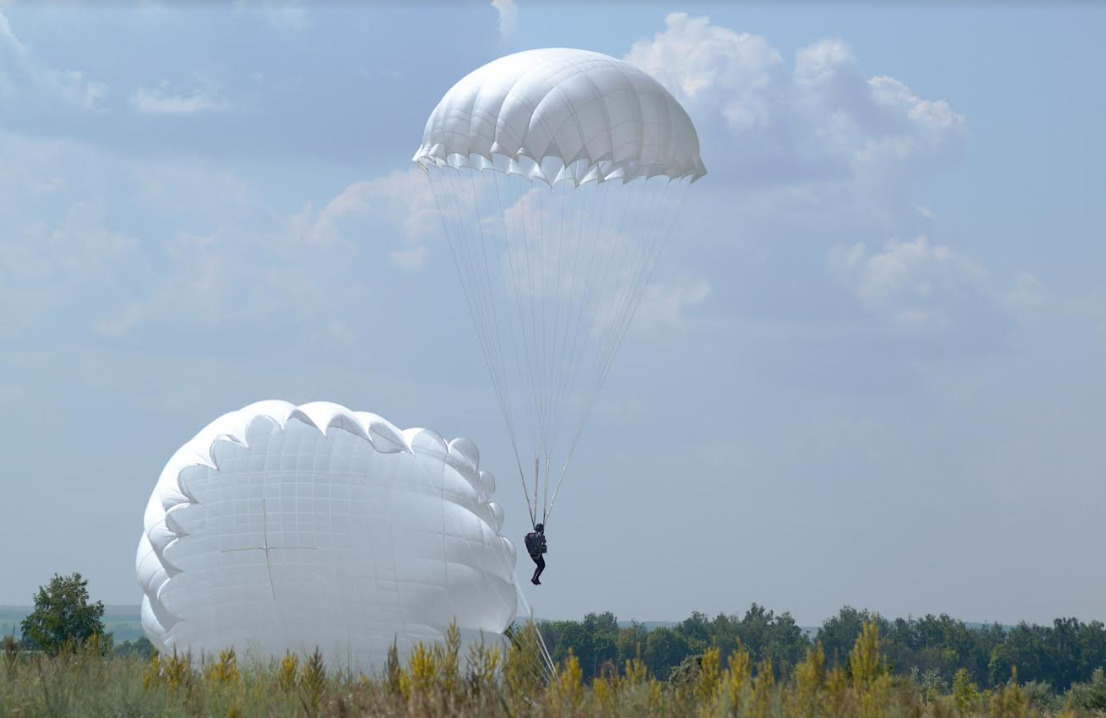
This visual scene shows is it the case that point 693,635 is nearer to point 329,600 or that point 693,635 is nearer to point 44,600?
point 44,600

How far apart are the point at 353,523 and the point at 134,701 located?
10269 millimetres

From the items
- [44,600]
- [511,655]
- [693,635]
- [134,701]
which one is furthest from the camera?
[693,635]

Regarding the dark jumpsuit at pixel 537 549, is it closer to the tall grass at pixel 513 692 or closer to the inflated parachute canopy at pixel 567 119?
the inflated parachute canopy at pixel 567 119

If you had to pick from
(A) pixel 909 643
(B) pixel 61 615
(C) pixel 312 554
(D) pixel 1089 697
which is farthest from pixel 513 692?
(A) pixel 909 643

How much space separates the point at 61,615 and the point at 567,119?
2736 centimetres

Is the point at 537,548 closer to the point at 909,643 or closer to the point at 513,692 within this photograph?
the point at 513,692

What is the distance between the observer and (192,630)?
73.9 ft

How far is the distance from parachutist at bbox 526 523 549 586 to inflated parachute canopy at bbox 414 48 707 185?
640cm

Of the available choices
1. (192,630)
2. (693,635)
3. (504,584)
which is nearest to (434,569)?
(504,584)

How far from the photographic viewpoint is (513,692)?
10461 mm

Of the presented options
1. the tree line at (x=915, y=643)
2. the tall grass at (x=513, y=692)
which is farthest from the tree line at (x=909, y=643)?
the tall grass at (x=513, y=692)

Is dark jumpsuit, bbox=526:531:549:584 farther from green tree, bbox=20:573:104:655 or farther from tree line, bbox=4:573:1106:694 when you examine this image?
tree line, bbox=4:573:1106:694

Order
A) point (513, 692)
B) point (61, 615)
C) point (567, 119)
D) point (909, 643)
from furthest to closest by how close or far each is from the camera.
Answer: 1. point (909, 643)
2. point (61, 615)
3. point (567, 119)
4. point (513, 692)

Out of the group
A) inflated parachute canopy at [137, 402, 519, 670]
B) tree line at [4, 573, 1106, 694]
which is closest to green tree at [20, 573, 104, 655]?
inflated parachute canopy at [137, 402, 519, 670]
